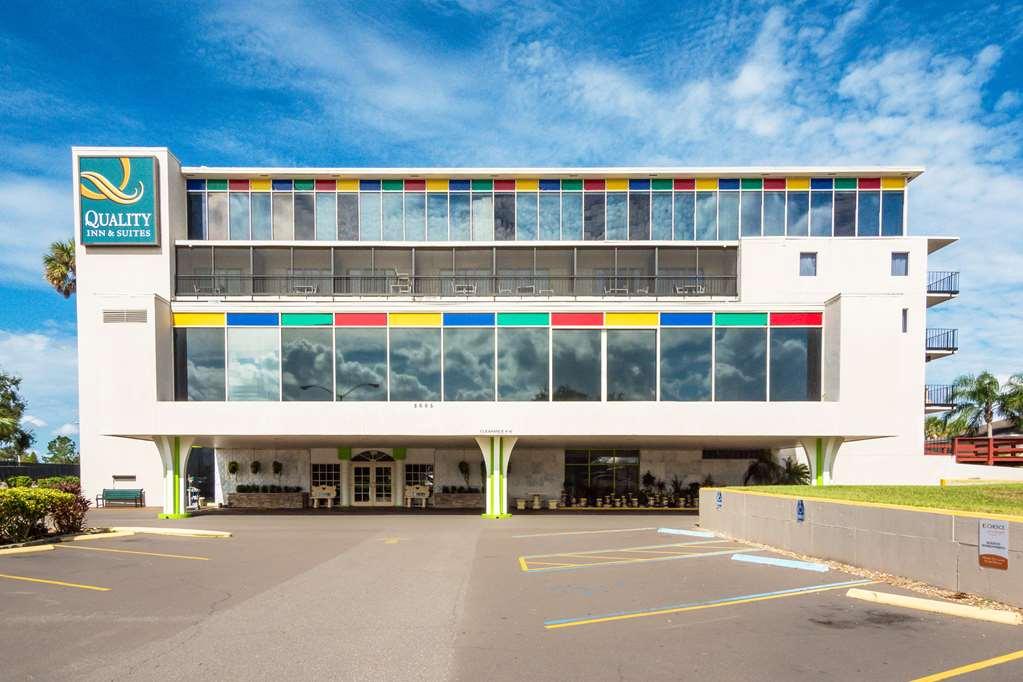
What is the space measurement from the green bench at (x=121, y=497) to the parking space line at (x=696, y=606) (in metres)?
24.3

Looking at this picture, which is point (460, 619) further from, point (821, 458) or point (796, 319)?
point (796, 319)

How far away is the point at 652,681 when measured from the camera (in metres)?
6.31

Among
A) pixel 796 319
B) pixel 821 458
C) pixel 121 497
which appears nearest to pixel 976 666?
pixel 821 458

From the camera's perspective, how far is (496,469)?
22.1 metres

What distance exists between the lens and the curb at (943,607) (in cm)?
781

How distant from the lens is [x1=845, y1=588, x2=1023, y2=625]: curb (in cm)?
781

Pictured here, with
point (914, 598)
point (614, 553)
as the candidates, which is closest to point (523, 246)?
point (614, 553)

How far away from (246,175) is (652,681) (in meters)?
29.8

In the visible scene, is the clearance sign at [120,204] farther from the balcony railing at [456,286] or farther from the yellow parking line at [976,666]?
the yellow parking line at [976,666]

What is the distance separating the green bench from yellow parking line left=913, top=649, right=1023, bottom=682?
93.3ft

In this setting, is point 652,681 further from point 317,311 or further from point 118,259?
point 118,259

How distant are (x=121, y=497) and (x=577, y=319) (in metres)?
20.4

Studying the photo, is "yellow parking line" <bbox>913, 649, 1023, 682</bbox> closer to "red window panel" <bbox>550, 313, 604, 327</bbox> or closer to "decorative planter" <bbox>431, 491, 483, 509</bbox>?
"red window panel" <bbox>550, 313, 604, 327</bbox>

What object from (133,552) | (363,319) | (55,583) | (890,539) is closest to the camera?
(890,539)
